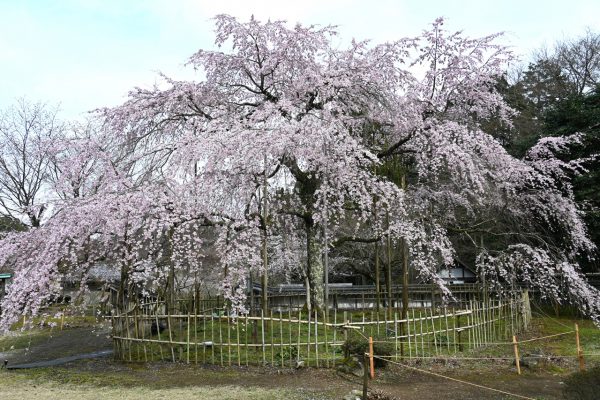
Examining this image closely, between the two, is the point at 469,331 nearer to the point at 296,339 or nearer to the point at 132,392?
the point at 296,339

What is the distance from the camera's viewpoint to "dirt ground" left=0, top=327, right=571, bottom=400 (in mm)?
7199

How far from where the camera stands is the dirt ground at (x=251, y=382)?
7.20 m

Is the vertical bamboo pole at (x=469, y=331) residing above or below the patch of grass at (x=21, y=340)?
above

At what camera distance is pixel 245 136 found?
959 centimetres

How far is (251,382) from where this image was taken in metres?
7.95

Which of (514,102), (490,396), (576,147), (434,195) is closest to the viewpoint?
(490,396)

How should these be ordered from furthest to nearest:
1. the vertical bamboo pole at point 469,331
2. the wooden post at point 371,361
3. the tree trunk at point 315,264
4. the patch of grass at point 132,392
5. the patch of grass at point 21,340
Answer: the patch of grass at point 21,340, the tree trunk at point 315,264, the vertical bamboo pole at point 469,331, the wooden post at point 371,361, the patch of grass at point 132,392

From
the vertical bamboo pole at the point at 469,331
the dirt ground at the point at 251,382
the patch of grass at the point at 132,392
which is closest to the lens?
the patch of grass at the point at 132,392

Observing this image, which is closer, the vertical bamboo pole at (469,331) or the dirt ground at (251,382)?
the dirt ground at (251,382)

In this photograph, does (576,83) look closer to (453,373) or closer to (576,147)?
(576,147)

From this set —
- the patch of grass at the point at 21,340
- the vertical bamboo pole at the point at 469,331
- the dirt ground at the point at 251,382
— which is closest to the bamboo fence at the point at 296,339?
the vertical bamboo pole at the point at 469,331

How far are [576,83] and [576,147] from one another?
13.2 m

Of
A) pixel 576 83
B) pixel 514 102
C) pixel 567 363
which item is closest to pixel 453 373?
pixel 567 363

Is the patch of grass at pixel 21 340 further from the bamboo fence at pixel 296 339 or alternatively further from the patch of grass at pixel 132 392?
the patch of grass at pixel 132 392
